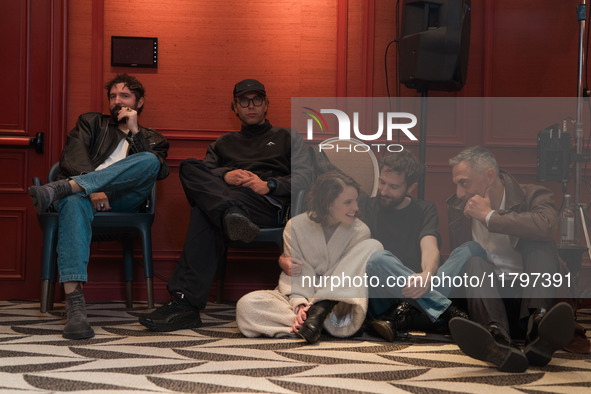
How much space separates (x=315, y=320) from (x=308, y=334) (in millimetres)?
65

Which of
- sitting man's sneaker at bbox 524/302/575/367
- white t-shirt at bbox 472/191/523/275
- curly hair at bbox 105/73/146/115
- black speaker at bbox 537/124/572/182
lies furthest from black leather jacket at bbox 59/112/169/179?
sitting man's sneaker at bbox 524/302/575/367

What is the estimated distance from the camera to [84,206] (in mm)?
2689

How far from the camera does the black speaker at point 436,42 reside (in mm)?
3266

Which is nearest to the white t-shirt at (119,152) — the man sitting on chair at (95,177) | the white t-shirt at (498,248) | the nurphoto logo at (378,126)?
the man sitting on chair at (95,177)

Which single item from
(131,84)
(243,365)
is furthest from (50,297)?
(243,365)

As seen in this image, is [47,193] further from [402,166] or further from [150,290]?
[402,166]

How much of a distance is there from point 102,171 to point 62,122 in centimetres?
98

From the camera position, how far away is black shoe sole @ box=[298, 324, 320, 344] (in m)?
2.46

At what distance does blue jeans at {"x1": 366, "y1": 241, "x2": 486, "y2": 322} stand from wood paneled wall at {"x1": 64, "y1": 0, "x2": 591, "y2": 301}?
1.22 m

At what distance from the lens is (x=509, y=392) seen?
5.71 feet

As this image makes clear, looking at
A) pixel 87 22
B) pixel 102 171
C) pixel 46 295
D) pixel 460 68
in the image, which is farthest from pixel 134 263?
pixel 460 68

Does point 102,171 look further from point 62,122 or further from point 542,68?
point 542,68

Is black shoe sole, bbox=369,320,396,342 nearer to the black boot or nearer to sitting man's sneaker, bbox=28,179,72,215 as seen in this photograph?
the black boot

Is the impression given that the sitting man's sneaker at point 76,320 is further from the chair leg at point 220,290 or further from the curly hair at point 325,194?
the chair leg at point 220,290
